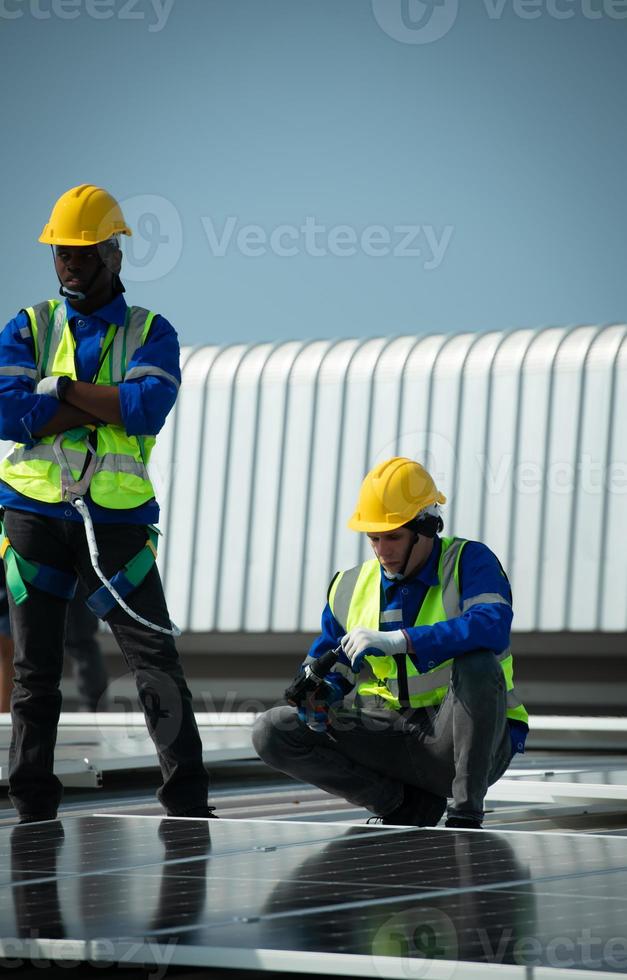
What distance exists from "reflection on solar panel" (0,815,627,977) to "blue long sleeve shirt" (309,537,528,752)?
797mm

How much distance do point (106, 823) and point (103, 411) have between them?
150cm

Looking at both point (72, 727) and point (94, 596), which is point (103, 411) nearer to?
point (94, 596)

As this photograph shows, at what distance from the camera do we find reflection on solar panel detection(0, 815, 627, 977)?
3.25 meters

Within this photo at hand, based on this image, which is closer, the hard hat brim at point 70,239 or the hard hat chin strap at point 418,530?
the hard hat chin strap at point 418,530

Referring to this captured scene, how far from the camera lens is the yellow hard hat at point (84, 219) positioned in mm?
6094

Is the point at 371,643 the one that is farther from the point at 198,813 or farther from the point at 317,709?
the point at 198,813

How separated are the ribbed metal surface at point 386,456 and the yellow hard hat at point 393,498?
6.40 m

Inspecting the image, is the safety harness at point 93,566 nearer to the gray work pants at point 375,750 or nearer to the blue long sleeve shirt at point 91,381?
the blue long sleeve shirt at point 91,381

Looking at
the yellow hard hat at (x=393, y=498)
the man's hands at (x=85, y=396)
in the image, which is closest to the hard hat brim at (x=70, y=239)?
the man's hands at (x=85, y=396)

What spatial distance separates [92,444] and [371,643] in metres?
1.29

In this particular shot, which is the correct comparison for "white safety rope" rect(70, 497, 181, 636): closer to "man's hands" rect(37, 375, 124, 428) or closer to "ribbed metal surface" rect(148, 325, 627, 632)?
"man's hands" rect(37, 375, 124, 428)

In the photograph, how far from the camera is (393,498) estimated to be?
605 cm
